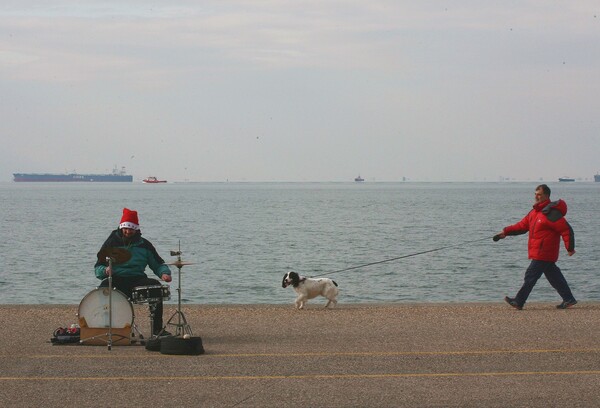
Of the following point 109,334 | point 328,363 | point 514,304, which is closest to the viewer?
point 328,363

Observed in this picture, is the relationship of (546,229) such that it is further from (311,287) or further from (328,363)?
(328,363)

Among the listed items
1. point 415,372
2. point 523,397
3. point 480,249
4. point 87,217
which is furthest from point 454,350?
point 87,217

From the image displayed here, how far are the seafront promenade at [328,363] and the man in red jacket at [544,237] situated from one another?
44cm

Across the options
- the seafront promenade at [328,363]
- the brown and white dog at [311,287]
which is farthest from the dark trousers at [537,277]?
the brown and white dog at [311,287]

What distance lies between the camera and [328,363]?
414 inches

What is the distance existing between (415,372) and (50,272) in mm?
28287

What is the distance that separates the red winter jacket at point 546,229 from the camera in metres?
14.6

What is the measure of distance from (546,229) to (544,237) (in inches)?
4.8

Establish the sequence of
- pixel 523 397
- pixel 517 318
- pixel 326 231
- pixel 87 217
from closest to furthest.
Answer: pixel 523 397 → pixel 517 318 → pixel 326 231 → pixel 87 217

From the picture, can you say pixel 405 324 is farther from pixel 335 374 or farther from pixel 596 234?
pixel 596 234

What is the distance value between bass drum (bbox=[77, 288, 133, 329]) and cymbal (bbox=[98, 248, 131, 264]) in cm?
35

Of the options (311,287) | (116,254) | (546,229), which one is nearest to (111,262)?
(116,254)

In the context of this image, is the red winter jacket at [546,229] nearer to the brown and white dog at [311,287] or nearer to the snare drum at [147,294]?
the brown and white dog at [311,287]

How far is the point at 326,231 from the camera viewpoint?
2621 inches
